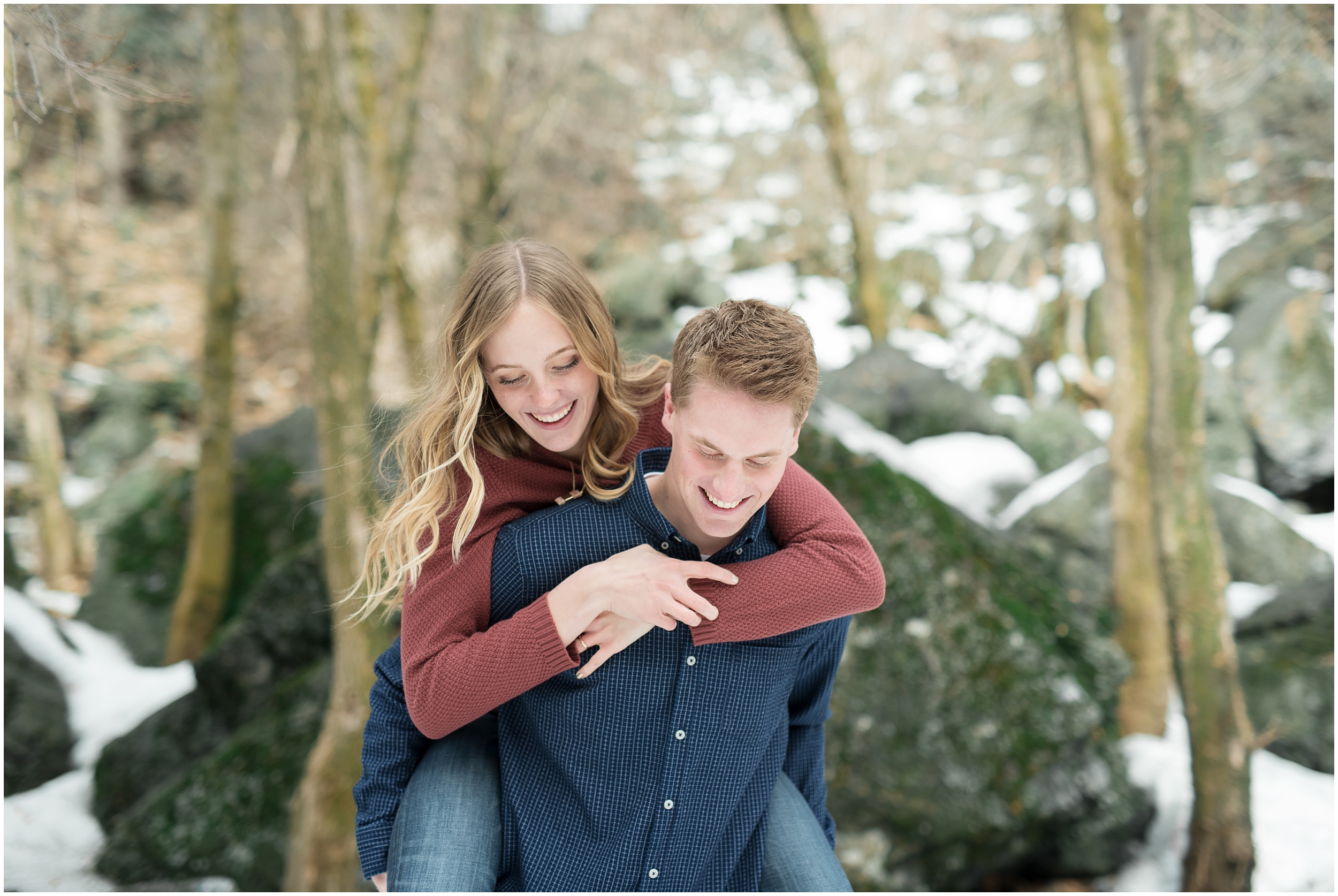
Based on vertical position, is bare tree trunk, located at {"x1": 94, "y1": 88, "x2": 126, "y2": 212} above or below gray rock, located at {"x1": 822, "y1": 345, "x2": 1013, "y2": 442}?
above

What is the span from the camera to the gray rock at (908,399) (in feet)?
19.8

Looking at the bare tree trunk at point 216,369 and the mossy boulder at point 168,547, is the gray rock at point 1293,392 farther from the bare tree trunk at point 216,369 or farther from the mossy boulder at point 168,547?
the bare tree trunk at point 216,369

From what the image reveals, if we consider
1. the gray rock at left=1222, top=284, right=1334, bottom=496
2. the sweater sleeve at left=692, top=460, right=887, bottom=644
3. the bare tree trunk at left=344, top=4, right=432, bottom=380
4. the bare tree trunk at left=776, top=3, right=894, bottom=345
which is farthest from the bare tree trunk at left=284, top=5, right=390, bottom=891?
the gray rock at left=1222, top=284, right=1334, bottom=496

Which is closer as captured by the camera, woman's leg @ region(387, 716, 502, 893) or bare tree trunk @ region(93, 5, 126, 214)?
woman's leg @ region(387, 716, 502, 893)

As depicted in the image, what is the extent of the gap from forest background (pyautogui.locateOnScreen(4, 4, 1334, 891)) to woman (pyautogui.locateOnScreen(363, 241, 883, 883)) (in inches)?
22.5

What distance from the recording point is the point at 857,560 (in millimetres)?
1634

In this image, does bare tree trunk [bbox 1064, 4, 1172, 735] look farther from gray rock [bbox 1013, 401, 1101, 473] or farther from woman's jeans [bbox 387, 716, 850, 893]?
woman's jeans [bbox 387, 716, 850, 893]

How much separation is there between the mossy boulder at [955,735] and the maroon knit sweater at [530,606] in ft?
5.12

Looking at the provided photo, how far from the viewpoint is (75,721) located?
14.5 ft

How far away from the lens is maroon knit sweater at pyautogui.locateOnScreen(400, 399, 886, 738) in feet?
5.00

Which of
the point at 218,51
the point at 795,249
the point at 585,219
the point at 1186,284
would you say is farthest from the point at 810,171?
the point at 1186,284

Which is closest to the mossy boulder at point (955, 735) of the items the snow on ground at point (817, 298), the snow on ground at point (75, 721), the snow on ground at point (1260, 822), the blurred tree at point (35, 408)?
the snow on ground at point (1260, 822)

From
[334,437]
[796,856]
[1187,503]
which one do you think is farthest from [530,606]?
[1187,503]

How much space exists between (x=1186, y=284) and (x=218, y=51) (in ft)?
17.5
